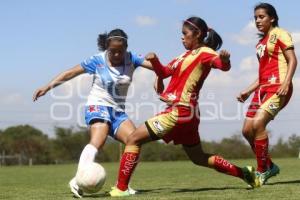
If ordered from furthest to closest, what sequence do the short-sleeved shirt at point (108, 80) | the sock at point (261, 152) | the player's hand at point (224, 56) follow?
the sock at point (261, 152), the short-sleeved shirt at point (108, 80), the player's hand at point (224, 56)

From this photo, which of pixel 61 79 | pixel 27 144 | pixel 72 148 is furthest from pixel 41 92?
pixel 27 144

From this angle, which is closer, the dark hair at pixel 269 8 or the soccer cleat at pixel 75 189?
the soccer cleat at pixel 75 189

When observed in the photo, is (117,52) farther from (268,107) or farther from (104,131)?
(268,107)

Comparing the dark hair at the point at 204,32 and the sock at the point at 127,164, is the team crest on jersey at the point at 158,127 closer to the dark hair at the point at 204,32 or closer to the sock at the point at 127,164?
the sock at the point at 127,164

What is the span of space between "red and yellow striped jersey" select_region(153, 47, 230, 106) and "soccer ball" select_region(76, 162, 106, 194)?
41.9 inches

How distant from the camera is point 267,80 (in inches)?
317

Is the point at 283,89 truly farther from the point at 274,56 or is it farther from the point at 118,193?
the point at 118,193

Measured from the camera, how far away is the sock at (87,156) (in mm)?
7125

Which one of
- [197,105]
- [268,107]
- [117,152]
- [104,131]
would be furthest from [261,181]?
[117,152]

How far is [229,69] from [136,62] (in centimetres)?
170

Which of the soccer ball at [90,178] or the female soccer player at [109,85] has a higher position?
the female soccer player at [109,85]

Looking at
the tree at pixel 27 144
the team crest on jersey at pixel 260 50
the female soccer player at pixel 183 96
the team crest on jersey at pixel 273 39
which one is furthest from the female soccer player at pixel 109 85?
the tree at pixel 27 144

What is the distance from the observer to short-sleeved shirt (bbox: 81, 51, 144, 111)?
25.7 feet

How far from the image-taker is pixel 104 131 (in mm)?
7711
